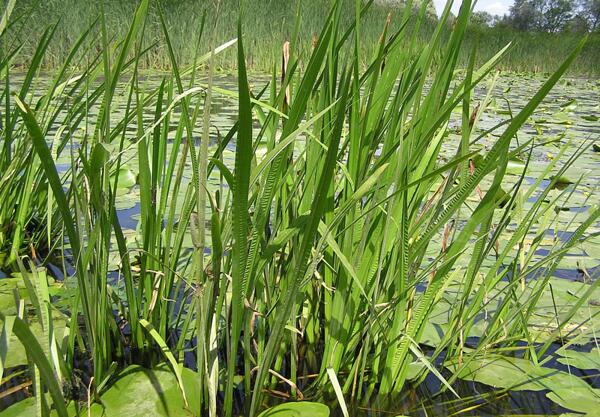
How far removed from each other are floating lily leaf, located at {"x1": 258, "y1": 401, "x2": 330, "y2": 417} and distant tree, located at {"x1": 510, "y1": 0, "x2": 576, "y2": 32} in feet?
125

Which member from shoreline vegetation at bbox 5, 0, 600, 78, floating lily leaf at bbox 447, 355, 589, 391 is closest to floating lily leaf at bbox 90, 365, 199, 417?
floating lily leaf at bbox 447, 355, 589, 391

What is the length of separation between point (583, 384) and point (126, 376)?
67cm

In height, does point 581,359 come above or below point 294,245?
below

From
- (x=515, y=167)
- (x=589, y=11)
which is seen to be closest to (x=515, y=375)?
(x=515, y=167)

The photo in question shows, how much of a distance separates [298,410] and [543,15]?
136 ft

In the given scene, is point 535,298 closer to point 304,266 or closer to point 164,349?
point 304,266

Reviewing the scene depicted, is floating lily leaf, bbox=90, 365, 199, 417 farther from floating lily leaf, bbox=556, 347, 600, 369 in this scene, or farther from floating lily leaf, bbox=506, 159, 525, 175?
floating lily leaf, bbox=506, 159, 525, 175

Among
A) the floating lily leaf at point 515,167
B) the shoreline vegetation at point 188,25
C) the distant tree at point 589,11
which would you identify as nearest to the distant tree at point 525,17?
the distant tree at point 589,11

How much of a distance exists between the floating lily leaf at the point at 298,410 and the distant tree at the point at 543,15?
38.0 meters

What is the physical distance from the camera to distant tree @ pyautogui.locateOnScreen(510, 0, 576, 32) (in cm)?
3470

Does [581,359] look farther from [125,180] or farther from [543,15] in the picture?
[543,15]

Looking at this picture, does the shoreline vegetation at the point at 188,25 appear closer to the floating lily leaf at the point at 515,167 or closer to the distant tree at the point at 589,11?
the floating lily leaf at the point at 515,167

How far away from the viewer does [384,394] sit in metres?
0.77

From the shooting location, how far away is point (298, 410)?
670 mm
